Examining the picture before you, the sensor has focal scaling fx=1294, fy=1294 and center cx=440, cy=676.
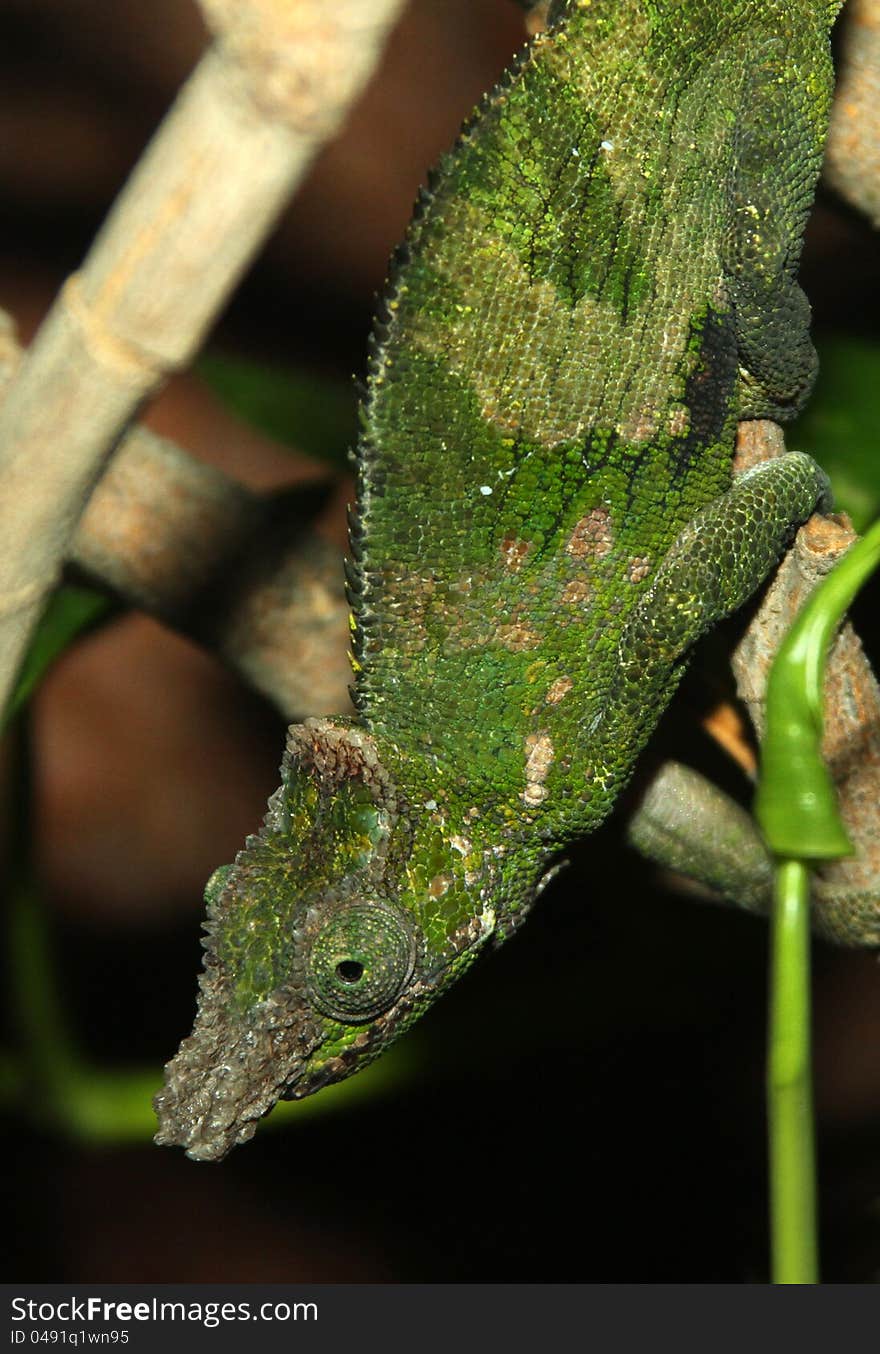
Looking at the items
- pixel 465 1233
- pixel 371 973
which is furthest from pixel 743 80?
pixel 465 1233

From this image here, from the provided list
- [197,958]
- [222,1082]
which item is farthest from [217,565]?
[197,958]

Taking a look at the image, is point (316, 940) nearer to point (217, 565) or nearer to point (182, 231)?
point (217, 565)

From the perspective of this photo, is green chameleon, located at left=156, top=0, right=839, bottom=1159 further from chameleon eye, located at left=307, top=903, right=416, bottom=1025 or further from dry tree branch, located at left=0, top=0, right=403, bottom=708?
dry tree branch, located at left=0, top=0, right=403, bottom=708

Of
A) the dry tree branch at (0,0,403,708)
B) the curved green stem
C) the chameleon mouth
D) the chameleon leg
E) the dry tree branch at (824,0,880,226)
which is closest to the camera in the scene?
the dry tree branch at (0,0,403,708)

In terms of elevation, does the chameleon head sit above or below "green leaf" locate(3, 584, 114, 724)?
below

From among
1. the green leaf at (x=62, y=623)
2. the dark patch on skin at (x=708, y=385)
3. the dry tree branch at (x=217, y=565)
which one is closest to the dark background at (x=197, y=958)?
the green leaf at (x=62, y=623)

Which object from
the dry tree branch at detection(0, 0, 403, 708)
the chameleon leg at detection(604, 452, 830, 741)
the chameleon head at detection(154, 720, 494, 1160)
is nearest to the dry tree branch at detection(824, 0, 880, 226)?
the chameleon leg at detection(604, 452, 830, 741)

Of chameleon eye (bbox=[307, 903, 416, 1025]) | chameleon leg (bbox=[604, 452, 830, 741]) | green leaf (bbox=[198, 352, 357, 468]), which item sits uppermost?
green leaf (bbox=[198, 352, 357, 468])

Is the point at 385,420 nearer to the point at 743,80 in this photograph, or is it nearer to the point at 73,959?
the point at 743,80
